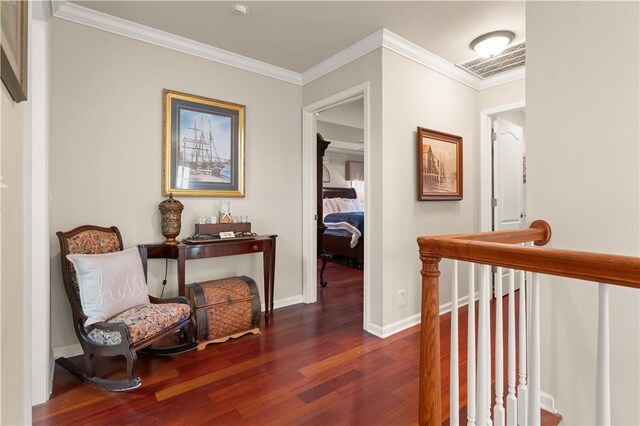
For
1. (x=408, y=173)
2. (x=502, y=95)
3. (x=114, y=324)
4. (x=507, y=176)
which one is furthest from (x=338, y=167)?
(x=114, y=324)

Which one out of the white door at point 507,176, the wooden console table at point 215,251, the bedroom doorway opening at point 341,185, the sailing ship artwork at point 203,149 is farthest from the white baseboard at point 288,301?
the white door at point 507,176

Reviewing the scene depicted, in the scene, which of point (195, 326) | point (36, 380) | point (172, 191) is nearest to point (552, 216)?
point (195, 326)

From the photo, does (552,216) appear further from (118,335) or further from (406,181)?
(118,335)

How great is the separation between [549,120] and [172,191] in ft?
8.89

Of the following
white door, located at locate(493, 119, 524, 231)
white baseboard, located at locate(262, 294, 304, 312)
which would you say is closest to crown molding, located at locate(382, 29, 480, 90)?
white door, located at locate(493, 119, 524, 231)

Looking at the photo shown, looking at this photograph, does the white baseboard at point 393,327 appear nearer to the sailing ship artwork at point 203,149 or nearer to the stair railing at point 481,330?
the stair railing at point 481,330

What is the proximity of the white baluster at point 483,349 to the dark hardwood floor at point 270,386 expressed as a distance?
721mm

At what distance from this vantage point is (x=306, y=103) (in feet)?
11.9

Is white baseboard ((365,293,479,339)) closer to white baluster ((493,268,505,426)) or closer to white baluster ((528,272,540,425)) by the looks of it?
white baluster ((493,268,505,426))

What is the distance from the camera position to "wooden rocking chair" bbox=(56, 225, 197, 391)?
78.3 inches

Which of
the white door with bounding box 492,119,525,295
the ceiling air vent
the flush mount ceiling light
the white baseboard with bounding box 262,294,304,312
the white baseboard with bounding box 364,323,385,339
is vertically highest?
the ceiling air vent

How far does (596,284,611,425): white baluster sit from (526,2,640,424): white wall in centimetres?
87

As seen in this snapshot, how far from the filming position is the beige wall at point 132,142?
7.80 ft

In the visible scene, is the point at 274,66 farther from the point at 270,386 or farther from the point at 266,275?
the point at 270,386
